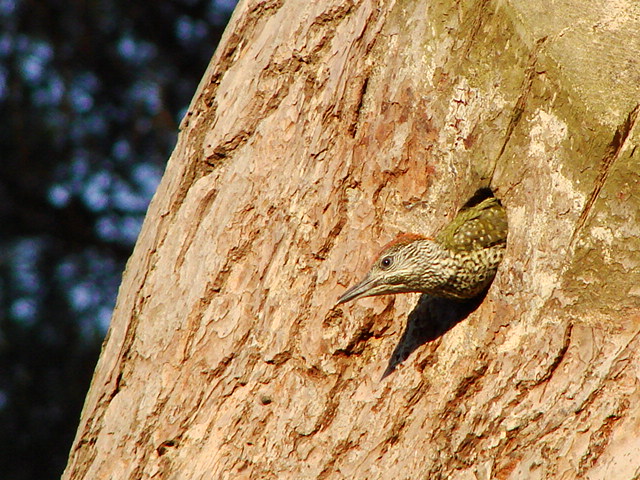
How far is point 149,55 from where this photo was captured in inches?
302

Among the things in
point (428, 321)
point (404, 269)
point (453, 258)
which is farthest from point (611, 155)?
point (428, 321)

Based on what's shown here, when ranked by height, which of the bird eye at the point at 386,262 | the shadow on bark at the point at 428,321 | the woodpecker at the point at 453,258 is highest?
the bird eye at the point at 386,262

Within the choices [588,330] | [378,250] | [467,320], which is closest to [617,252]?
[588,330]

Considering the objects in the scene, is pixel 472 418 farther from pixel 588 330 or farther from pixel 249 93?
pixel 249 93

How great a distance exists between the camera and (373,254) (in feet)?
13.0

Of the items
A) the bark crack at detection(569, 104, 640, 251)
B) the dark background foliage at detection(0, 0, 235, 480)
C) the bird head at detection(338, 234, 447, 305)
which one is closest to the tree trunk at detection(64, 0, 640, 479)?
the bark crack at detection(569, 104, 640, 251)

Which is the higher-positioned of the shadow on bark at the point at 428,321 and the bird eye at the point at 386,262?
the bird eye at the point at 386,262

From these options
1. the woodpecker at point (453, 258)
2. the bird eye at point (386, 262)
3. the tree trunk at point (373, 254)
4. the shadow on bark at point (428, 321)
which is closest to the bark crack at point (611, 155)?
the tree trunk at point (373, 254)

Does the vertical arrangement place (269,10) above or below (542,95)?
above

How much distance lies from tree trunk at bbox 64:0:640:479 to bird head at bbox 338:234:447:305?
0.13m

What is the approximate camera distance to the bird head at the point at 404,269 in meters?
3.77

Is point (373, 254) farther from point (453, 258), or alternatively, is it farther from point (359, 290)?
point (453, 258)

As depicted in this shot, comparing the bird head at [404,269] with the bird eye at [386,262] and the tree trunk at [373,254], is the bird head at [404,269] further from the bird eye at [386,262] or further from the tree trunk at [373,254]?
the tree trunk at [373,254]

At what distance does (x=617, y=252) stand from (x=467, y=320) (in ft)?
2.37
